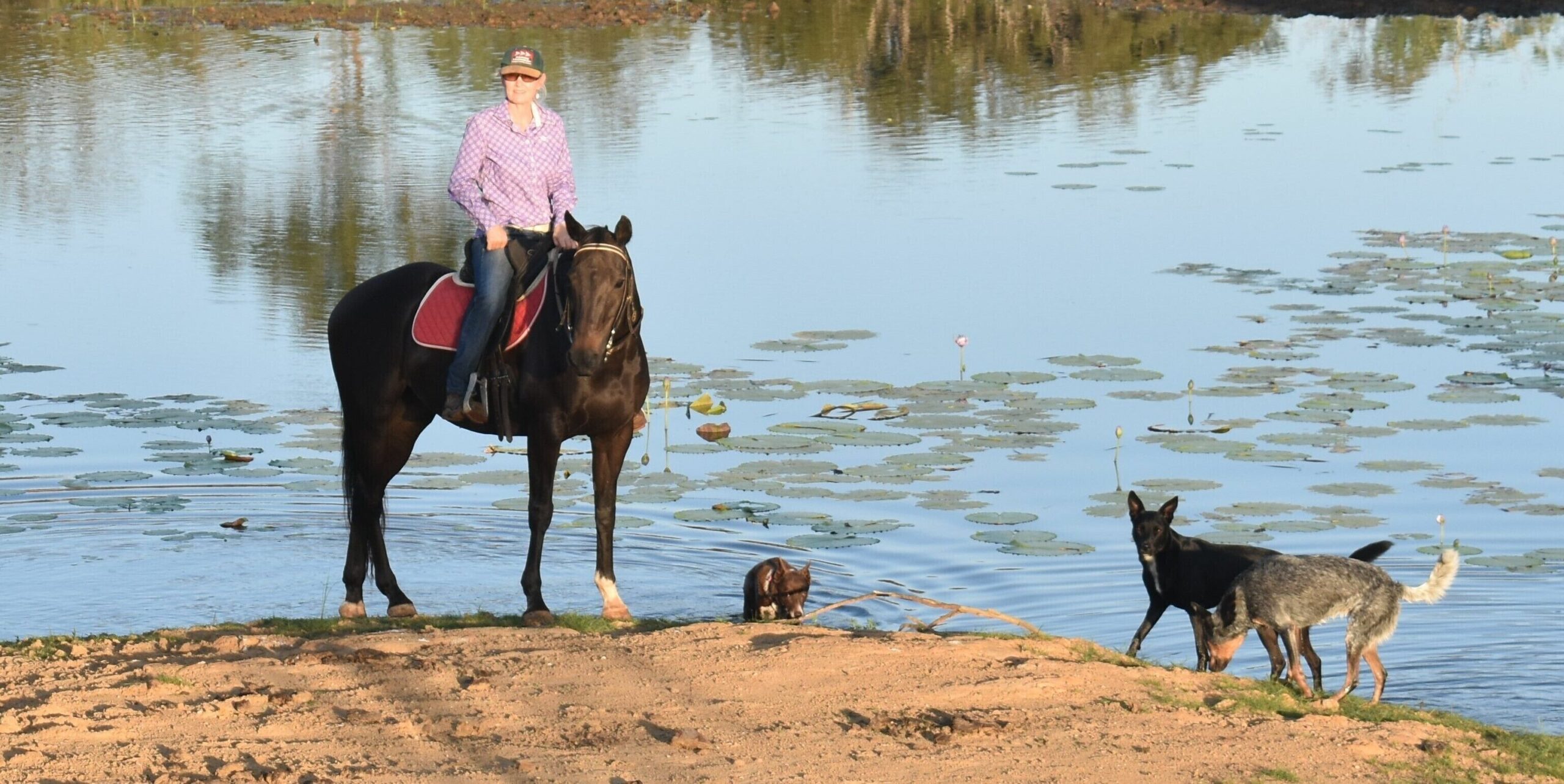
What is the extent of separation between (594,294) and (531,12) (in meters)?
36.1

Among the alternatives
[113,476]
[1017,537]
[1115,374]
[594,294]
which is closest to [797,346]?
[1115,374]

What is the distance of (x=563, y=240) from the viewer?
8.79 metres

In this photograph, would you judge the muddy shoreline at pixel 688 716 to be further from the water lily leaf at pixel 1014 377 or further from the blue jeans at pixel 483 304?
the water lily leaf at pixel 1014 377

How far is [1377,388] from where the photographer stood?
47.0ft

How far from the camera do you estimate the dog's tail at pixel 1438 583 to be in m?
8.19

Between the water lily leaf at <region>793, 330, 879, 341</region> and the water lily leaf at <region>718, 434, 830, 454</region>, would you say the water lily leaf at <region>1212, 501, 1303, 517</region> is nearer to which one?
the water lily leaf at <region>718, 434, 830, 454</region>

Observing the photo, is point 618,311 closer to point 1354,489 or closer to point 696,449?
point 696,449

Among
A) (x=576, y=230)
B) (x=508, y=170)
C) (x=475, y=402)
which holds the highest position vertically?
(x=508, y=170)

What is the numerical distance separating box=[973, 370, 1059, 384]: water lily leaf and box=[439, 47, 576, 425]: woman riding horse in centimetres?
604

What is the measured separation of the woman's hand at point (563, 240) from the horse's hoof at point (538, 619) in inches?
60.1

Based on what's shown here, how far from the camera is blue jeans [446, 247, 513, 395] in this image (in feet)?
29.8

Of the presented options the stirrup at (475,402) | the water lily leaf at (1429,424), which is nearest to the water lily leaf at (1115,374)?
the water lily leaf at (1429,424)

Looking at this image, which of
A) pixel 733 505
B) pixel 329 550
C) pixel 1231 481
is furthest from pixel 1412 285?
pixel 329 550

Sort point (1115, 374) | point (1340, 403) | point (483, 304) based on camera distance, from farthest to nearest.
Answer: point (1115, 374) < point (1340, 403) < point (483, 304)
